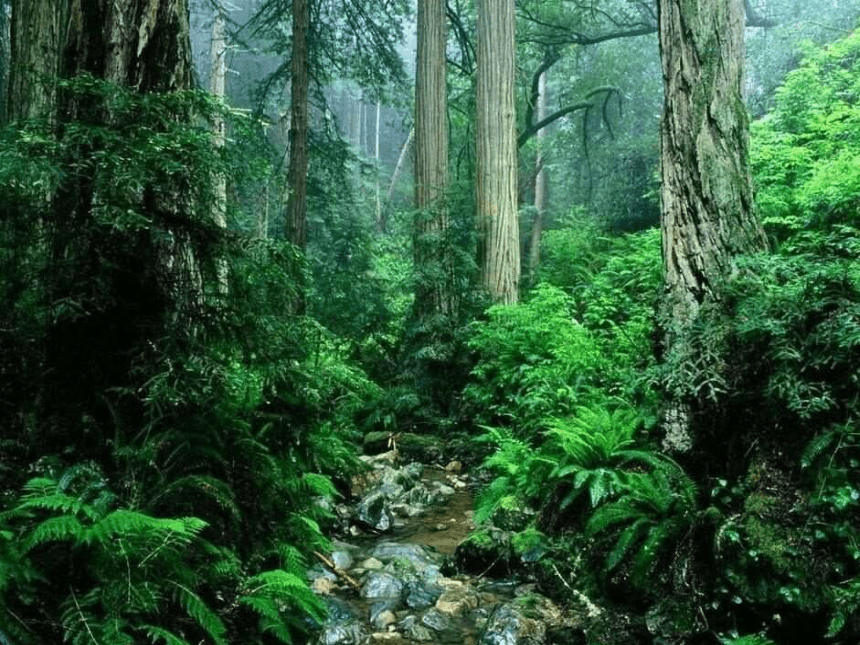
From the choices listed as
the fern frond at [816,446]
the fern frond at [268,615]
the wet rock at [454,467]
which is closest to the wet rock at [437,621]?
the fern frond at [268,615]

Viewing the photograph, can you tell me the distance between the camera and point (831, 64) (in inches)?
488

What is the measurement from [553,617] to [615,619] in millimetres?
462

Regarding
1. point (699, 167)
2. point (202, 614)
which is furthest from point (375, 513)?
point (699, 167)

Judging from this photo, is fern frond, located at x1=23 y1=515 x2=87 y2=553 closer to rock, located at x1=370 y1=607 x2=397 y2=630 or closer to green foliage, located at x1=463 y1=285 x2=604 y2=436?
rock, located at x1=370 y1=607 x2=397 y2=630

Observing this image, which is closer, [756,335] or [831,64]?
[756,335]

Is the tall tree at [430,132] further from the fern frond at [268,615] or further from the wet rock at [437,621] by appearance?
the fern frond at [268,615]

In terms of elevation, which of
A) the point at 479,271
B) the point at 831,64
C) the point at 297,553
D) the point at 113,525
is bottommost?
the point at 297,553

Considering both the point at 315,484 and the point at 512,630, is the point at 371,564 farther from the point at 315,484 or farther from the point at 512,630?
the point at 512,630

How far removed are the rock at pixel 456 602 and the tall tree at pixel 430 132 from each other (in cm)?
672

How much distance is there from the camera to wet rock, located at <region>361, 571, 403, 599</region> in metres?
4.99

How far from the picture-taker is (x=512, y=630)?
428cm

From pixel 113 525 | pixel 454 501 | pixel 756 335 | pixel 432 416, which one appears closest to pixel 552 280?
pixel 432 416

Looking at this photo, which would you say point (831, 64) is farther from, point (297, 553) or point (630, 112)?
point (297, 553)

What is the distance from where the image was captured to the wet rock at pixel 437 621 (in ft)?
14.8
